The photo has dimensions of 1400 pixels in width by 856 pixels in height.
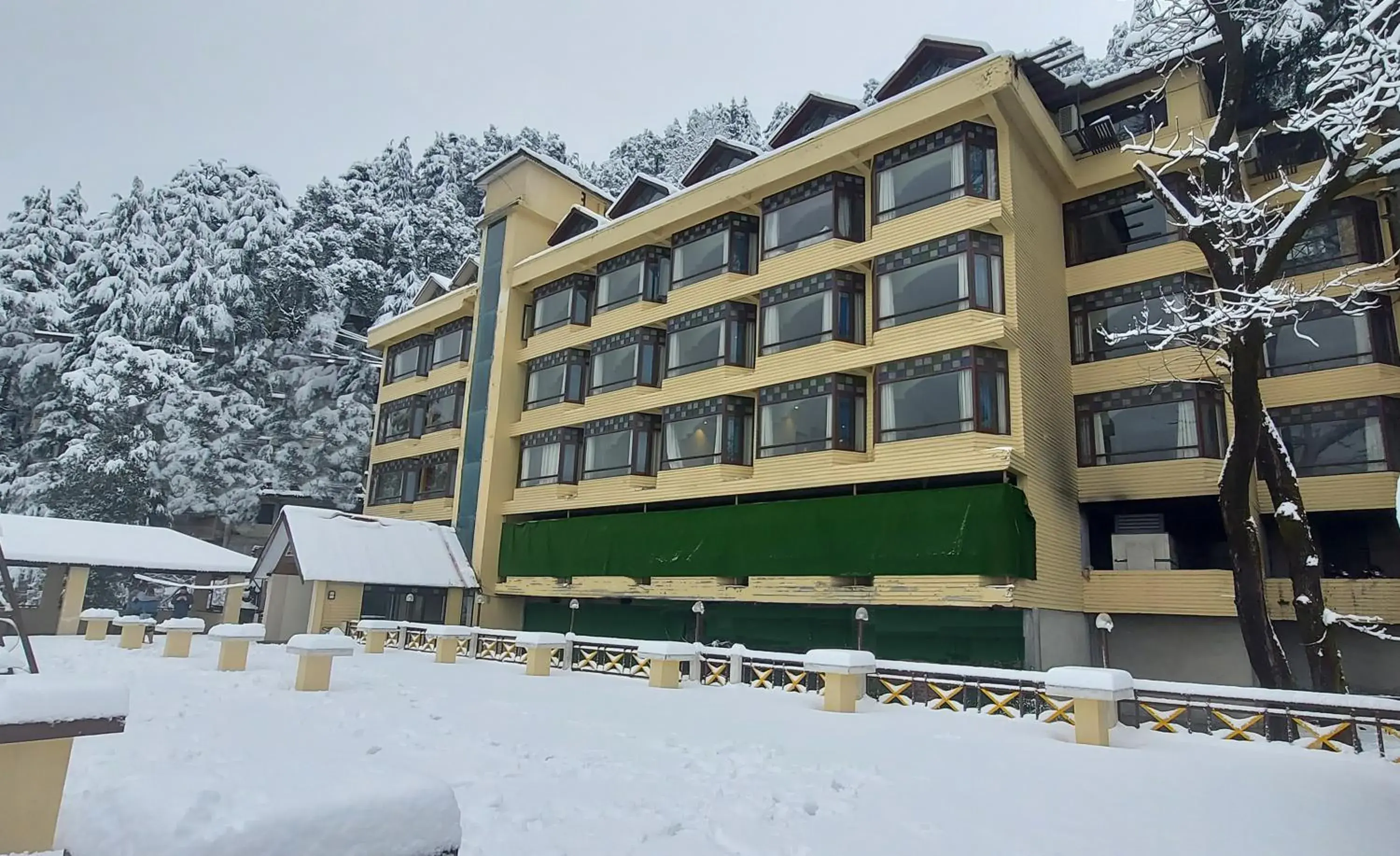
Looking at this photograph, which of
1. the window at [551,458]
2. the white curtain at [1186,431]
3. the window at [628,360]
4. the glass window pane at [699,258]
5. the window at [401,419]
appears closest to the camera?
the white curtain at [1186,431]

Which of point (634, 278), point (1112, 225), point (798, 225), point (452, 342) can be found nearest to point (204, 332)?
point (452, 342)

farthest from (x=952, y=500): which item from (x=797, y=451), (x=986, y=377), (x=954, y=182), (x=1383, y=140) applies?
(x=1383, y=140)

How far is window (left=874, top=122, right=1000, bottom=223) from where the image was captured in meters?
24.0

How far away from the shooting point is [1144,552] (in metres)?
24.0

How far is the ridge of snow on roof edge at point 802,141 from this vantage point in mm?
23750

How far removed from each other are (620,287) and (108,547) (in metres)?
22.1

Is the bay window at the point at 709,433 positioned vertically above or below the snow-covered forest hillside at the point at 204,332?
below

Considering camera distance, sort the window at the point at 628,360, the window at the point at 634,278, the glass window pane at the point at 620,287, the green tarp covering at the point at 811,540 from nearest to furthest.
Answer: the green tarp covering at the point at 811,540 → the window at the point at 628,360 → the window at the point at 634,278 → the glass window pane at the point at 620,287

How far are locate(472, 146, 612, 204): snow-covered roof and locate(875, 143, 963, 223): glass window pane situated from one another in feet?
60.8

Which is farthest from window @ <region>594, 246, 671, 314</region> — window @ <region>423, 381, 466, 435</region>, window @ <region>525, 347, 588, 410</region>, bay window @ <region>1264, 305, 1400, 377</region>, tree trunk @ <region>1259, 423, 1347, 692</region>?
tree trunk @ <region>1259, 423, 1347, 692</region>

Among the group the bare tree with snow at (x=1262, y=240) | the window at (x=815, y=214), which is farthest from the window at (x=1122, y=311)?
the window at (x=815, y=214)

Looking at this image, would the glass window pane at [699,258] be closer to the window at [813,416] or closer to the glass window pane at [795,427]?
the window at [813,416]

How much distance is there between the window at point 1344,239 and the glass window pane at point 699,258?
16.7 m

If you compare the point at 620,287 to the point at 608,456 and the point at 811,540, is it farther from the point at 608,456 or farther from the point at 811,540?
the point at 811,540
